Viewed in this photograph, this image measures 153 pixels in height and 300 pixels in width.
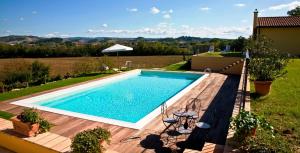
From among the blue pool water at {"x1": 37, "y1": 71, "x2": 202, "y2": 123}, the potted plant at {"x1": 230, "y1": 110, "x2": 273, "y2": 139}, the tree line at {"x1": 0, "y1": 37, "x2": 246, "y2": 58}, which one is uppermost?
the tree line at {"x1": 0, "y1": 37, "x2": 246, "y2": 58}

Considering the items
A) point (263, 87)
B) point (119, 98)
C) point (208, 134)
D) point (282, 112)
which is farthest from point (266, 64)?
point (119, 98)

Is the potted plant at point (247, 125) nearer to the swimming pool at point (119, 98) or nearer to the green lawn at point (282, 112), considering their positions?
the green lawn at point (282, 112)

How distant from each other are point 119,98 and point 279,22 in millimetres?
15681

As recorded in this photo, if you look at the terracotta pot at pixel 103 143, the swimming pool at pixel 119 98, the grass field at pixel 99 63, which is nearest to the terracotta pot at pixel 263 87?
the swimming pool at pixel 119 98

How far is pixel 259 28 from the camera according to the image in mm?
19391

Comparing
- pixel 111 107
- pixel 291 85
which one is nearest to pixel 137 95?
pixel 111 107

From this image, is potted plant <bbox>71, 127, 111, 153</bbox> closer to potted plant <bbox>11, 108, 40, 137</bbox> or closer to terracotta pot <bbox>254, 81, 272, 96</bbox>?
potted plant <bbox>11, 108, 40, 137</bbox>

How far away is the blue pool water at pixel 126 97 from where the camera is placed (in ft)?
28.4

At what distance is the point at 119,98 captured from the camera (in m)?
10.7

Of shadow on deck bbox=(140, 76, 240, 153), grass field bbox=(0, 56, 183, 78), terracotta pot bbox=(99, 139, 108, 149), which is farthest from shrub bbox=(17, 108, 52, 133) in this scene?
grass field bbox=(0, 56, 183, 78)

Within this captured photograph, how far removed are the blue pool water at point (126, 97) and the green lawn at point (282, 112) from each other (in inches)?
153

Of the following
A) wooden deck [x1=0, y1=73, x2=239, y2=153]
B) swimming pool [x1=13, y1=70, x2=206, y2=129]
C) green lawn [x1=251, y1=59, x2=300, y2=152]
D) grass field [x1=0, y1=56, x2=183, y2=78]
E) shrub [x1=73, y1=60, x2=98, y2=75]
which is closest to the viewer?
green lawn [x1=251, y1=59, x2=300, y2=152]

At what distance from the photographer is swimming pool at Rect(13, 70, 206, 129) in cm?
771

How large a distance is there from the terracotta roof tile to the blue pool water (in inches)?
359
